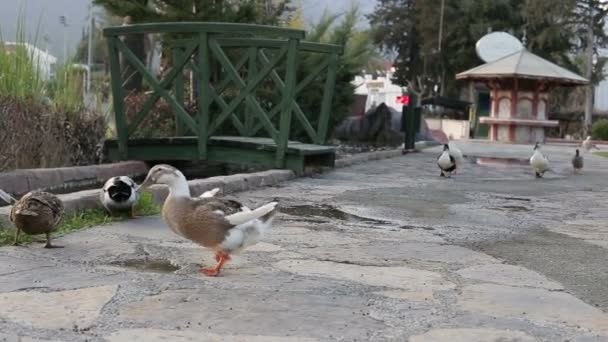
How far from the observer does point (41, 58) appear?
925 cm

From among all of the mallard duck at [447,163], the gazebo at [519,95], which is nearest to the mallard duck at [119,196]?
the mallard duck at [447,163]

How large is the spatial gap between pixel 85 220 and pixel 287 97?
15.7 feet

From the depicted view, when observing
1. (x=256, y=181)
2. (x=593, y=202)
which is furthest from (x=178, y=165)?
(x=593, y=202)

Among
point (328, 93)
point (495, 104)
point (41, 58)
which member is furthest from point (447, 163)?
point (495, 104)

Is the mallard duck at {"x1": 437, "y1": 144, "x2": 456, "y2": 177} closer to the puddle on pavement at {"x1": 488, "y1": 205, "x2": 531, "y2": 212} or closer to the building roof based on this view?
the puddle on pavement at {"x1": 488, "y1": 205, "x2": 531, "y2": 212}

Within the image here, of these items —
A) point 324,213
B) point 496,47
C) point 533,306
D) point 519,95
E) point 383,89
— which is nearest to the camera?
point 533,306

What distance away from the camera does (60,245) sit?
15.6 ft

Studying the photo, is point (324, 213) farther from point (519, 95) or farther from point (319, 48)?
point (519, 95)

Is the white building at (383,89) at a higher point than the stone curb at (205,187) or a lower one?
higher

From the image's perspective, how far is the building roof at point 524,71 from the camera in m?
29.0

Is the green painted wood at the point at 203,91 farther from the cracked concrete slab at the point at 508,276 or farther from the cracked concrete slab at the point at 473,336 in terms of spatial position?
the cracked concrete slab at the point at 473,336

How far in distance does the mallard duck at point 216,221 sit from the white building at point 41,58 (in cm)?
517

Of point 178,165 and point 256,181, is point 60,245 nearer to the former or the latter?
point 256,181

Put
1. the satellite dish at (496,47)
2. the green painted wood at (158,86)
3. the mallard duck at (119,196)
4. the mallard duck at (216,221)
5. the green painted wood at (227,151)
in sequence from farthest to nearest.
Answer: the satellite dish at (496,47) < the green painted wood at (227,151) < the green painted wood at (158,86) < the mallard duck at (119,196) < the mallard duck at (216,221)
